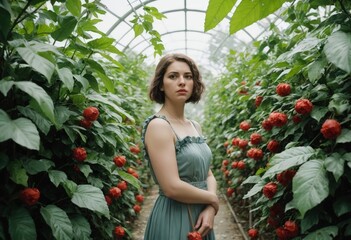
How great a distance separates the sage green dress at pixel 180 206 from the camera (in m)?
1.58

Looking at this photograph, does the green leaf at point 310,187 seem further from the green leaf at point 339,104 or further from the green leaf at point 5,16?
the green leaf at point 5,16

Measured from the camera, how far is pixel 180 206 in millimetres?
1615

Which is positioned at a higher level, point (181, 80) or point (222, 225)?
point (181, 80)

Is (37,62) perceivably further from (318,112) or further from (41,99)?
(318,112)

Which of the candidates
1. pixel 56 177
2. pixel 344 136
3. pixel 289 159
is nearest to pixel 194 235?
pixel 289 159

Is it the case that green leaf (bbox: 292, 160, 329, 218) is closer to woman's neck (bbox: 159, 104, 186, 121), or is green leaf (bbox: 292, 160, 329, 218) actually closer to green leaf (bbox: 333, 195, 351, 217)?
green leaf (bbox: 333, 195, 351, 217)

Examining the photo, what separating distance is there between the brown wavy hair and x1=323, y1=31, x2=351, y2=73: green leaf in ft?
3.27

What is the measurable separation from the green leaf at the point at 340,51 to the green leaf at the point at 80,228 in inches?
48.2

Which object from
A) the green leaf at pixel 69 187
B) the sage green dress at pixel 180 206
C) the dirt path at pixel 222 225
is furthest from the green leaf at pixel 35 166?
the dirt path at pixel 222 225

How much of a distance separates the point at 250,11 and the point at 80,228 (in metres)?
1.25

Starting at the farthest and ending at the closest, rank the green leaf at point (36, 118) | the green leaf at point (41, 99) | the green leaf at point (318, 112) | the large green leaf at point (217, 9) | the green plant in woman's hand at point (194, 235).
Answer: the green plant in woman's hand at point (194, 235)
the green leaf at point (318, 112)
the green leaf at point (36, 118)
the green leaf at point (41, 99)
the large green leaf at point (217, 9)

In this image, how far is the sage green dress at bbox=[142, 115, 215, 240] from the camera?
62.1 inches

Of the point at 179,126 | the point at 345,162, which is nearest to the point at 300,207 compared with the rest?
the point at 345,162

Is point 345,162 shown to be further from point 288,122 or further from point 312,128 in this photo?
point 288,122
